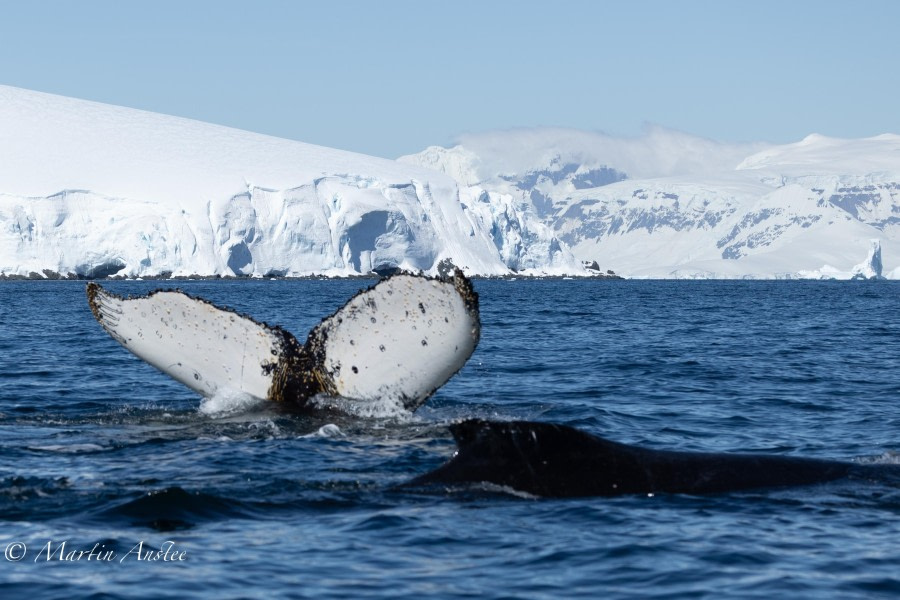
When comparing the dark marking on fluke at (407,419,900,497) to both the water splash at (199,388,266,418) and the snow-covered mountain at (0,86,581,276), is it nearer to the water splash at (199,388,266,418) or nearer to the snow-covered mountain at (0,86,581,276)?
the water splash at (199,388,266,418)

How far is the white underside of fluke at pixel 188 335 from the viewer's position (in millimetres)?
8133

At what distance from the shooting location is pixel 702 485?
22.3 feet

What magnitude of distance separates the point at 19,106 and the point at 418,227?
39.0m

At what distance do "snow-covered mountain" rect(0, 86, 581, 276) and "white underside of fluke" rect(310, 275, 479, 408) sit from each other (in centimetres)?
8232

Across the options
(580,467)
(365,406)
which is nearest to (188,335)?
(365,406)

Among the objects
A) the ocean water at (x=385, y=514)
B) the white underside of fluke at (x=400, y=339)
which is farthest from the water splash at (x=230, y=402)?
the white underside of fluke at (x=400, y=339)

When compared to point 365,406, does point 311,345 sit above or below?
above

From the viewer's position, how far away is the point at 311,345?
8250 mm

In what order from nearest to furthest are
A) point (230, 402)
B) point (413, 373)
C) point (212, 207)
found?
point (413, 373)
point (230, 402)
point (212, 207)

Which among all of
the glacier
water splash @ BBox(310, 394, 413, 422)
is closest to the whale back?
water splash @ BBox(310, 394, 413, 422)

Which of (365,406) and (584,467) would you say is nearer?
(584,467)

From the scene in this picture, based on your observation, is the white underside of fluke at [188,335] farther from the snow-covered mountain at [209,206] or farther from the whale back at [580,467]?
the snow-covered mountain at [209,206]

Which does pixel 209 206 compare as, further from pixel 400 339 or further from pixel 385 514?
pixel 385 514

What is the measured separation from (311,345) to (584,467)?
96.2 inches
